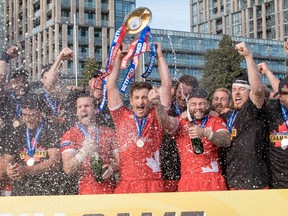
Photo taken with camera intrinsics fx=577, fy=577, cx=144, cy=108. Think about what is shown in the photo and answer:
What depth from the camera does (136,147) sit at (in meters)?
6.60

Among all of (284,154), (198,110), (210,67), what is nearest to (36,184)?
(198,110)

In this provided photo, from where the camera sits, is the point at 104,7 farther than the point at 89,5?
Yes

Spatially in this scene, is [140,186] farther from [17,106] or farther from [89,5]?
[89,5]

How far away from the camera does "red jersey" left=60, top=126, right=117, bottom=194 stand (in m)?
6.89

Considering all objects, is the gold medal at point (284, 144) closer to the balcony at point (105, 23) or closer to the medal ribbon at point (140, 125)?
the medal ribbon at point (140, 125)

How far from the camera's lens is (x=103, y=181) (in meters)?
6.89

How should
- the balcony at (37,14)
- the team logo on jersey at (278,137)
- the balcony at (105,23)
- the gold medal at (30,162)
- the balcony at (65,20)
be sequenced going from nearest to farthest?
the team logo on jersey at (278,137) < the gold medal at (30,162) < the balcony at (37,14) < the balcony at (65,20) < the balcony at (105,23)

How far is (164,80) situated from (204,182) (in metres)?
1.38

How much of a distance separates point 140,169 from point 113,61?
1.41 m

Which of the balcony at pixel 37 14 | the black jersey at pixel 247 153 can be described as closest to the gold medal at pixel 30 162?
the black jersey at pixel 247 153

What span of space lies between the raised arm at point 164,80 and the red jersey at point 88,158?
0.79 meters

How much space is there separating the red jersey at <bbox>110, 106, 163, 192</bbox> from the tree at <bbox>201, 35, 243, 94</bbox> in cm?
2965

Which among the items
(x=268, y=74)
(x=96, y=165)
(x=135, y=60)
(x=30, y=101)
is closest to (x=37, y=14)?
(x=30, y=101)

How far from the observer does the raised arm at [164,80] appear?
7.09 metres
